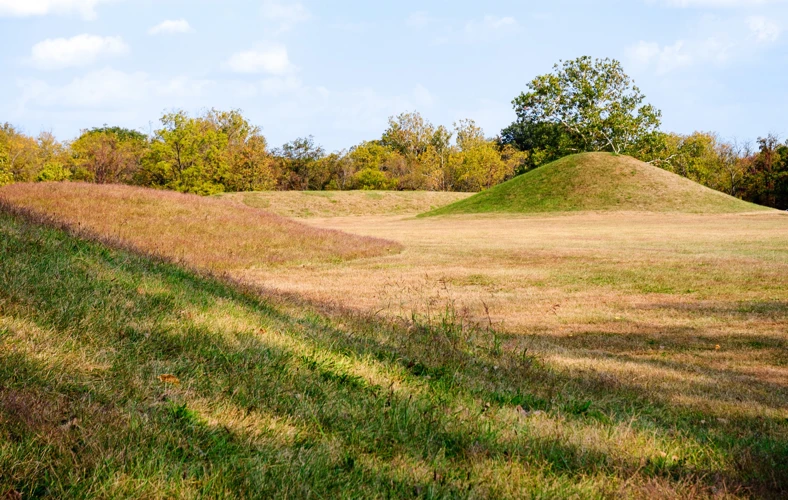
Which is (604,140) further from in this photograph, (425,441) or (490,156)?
(425,441)

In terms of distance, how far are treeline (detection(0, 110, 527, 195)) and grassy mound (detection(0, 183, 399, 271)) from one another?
156 feet

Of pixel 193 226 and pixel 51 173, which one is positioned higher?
pixel 51 173

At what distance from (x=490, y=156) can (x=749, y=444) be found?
105221 mm

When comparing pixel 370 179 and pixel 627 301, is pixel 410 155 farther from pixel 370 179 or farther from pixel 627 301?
pixel 627 301

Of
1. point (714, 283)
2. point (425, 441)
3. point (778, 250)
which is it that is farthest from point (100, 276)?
point (778, 250)

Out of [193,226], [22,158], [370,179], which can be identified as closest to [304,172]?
[370,179]

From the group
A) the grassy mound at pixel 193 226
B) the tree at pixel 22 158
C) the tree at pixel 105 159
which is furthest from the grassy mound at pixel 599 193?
the tree at pixel 22 158

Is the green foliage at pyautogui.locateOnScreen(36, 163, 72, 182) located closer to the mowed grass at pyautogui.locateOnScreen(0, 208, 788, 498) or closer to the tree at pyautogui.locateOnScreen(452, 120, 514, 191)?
the tree at pyautogui.locateOnScreen(452, 120, 514, 191)

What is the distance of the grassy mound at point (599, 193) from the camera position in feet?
207

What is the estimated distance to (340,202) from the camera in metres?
84.7

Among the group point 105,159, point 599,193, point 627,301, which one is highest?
point 105,159

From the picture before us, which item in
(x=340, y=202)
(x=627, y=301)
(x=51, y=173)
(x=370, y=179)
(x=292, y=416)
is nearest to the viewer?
(x=292, y=416)

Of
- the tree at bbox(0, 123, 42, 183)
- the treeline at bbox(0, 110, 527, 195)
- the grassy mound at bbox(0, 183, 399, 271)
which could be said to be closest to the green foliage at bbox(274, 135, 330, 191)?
the treeline at bbox(0, 110, 527, 195)

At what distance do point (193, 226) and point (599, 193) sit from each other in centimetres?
4948
